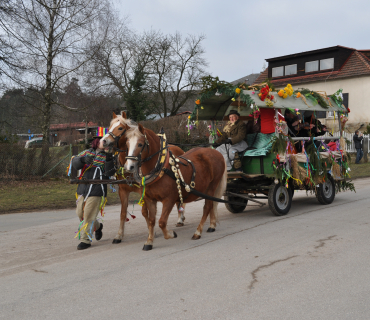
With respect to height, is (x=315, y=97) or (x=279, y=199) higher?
(x=315, y=97)

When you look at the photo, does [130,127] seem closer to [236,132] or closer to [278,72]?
[236,132]

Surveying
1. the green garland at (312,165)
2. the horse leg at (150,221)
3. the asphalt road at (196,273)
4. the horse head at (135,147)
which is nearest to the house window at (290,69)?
the green garland at (312,165)

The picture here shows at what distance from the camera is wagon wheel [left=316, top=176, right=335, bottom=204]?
9.09 metres

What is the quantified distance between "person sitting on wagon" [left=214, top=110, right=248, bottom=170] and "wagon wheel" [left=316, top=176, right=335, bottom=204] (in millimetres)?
2336

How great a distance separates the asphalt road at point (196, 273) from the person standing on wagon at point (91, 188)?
314 millimetres

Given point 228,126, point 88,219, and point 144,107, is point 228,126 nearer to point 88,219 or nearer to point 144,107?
point 88,219

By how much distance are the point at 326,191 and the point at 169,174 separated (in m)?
5.33

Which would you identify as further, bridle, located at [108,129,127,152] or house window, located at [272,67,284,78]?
house window, located at [272,67,284,78]

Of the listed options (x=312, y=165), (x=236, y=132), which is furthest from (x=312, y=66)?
(x=236, y=132)

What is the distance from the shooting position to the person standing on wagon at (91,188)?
570 cm

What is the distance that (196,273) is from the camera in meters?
4.46

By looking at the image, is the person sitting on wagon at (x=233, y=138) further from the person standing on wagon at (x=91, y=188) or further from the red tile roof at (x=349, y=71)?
the red tile roof at (x=349, y=71)

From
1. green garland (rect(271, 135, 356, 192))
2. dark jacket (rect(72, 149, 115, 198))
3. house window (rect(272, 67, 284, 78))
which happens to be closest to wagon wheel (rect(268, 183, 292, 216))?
green garland (rect(271, 135, 356, 192))

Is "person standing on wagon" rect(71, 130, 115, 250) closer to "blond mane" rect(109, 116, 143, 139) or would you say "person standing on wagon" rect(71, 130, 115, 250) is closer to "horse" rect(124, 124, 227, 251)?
"blond mane" rect(109, 116, 143, 139)
